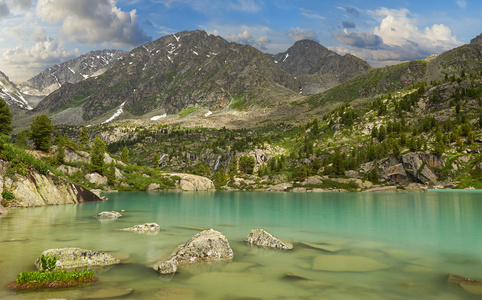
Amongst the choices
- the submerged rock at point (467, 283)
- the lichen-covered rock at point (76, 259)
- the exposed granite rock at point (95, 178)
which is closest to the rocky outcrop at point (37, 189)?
the lichen-covered rock at point (76, 259)

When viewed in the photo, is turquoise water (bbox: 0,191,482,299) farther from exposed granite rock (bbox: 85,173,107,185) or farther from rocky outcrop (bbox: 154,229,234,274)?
exposed granite rock (bbox: 85,173,107,185)

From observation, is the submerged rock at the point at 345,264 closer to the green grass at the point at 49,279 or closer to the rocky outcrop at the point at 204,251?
the rocky outcrop at the point at 204,251

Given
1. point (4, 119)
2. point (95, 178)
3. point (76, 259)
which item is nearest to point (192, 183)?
point (95, 178)

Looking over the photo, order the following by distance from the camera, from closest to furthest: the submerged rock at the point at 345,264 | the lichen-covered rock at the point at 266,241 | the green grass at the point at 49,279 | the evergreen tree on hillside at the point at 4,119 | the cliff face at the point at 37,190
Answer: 1. the green grass at the point at 49,279
2. the submerged rock at the point at 345,264
3. the lichen-covered rock at the point at 266,241
4. the cliff face at the point at 37,190
5. the evergreen tree on hillside at the point at 4,119

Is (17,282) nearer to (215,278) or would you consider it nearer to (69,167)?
(215,278)

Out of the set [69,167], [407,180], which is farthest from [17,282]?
[407,180]

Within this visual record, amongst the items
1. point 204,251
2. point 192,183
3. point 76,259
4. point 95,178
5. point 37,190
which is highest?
point 95,178

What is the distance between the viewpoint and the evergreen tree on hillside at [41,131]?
95.0 metres

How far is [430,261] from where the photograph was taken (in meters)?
19.4

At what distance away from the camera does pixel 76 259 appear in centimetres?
1644

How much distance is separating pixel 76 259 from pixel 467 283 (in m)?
20.4

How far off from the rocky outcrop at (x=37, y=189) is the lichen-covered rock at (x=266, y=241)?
44936 mm

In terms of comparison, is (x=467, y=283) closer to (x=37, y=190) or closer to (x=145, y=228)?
(x=145, y=228)

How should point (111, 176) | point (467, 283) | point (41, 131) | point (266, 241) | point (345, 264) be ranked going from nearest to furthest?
point (467, 283) → point (345, 264) → point (266, 241) → point (41, 131) → point (111, 176)
